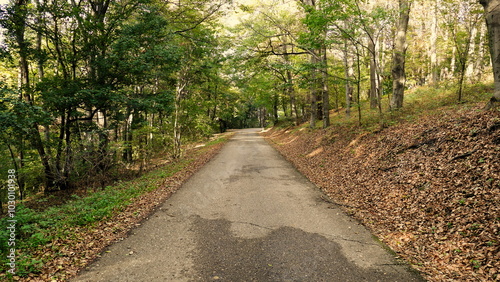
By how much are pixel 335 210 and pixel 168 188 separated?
5505 mm

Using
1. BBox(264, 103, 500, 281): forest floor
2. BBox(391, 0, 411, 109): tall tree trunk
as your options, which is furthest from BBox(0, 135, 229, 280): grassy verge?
BBox(391, 0, 411, 109): tall tree trunk

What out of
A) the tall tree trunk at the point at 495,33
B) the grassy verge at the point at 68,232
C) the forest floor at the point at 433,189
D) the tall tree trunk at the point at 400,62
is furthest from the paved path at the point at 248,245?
the tall tree trunk at the point at 400,62

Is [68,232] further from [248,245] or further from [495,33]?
[495,33]

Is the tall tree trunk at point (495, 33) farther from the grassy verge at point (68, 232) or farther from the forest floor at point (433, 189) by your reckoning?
the grassy verge at point (68, 232)

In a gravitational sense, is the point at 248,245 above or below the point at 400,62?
below

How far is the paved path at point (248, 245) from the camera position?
3.73 metres

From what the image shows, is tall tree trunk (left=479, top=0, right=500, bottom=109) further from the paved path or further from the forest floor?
the paved path

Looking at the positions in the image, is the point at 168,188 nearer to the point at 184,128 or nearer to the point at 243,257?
the point at 243,257

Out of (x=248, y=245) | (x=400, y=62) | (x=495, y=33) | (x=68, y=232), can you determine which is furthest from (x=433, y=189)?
(x=400, y=62)

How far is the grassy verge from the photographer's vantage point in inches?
150

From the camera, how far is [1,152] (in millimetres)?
11320

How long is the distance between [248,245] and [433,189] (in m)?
4.33

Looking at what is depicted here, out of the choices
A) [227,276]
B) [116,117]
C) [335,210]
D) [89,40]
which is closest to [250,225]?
[227,276]

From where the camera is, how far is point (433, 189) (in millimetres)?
5383
